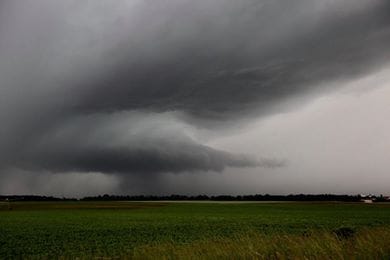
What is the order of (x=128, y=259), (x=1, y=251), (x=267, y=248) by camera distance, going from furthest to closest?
(x=1, y=251)
(x=128, y=259)
(x=267, y=248)

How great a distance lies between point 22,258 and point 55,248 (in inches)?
204

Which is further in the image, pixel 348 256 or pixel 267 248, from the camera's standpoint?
pixel 267 248

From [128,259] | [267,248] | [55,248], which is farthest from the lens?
[55,248]

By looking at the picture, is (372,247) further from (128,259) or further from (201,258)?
(128,259)

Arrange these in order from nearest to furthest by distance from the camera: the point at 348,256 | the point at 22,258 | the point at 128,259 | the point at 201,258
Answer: the point at 348,256
the point at 201,258
the point at 128,259
the point at 22,258

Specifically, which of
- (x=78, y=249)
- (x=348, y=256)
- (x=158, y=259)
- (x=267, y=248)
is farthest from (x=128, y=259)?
(x=78, y=249)

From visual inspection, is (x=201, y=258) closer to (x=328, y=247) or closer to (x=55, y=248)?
(x=328, y=247)

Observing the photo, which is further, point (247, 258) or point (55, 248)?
point (55, 248)

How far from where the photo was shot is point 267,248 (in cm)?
1587

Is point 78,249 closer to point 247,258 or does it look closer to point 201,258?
point 201,258

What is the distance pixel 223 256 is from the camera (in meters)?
13.7

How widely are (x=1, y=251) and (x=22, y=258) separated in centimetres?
440

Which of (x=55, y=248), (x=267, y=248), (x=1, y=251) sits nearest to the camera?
(x=267, y=248)

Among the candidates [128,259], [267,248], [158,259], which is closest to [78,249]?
[128,259]
